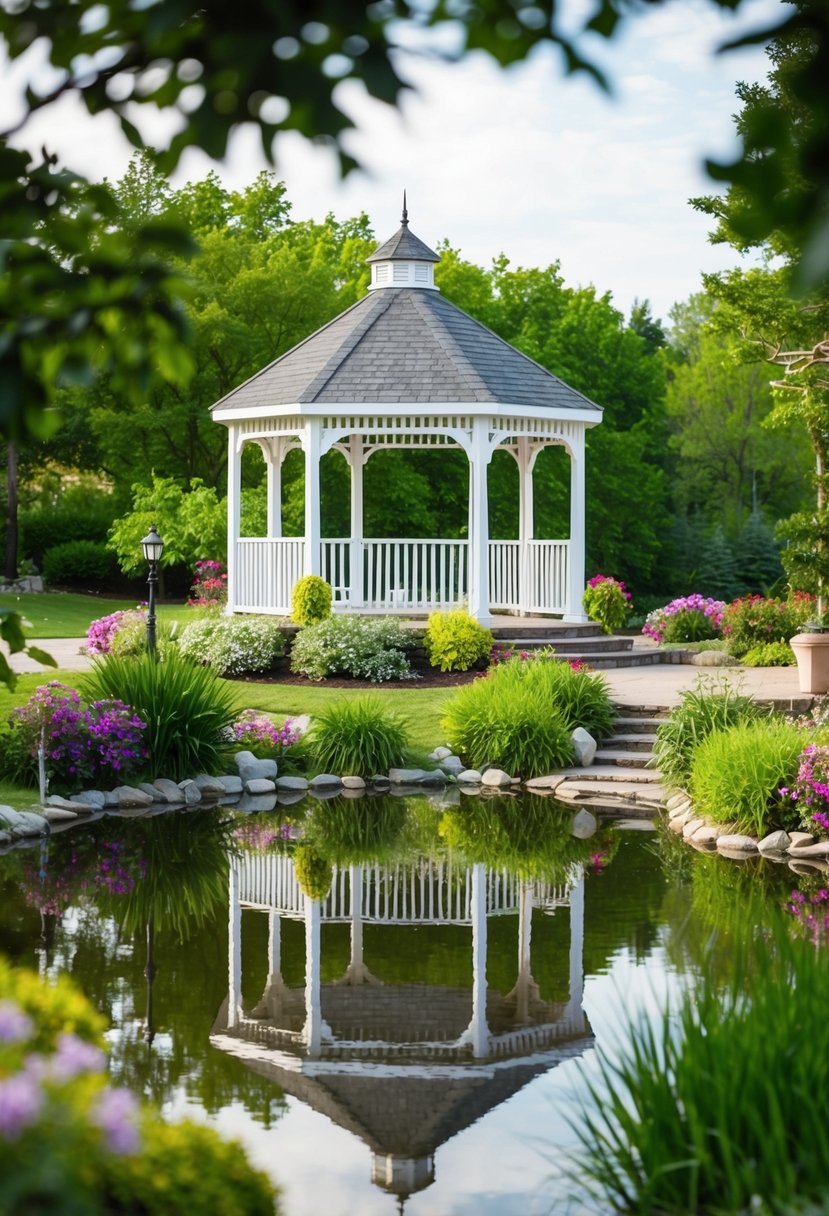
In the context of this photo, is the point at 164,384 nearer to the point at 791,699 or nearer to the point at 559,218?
the point at 559,218

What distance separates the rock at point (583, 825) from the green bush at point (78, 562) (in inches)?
933

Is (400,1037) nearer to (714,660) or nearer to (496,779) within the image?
(496,779)

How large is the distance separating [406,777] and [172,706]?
2.50 metres

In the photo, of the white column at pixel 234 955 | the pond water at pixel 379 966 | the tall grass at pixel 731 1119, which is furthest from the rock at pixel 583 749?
the tall grass at pixel 731 1119

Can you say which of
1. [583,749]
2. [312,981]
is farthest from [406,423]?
[312,981]

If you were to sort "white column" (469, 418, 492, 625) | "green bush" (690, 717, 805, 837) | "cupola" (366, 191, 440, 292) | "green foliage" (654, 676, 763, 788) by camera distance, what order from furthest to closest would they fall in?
"cupola" (366, 191, 440, 292) → "white column" (469, 418, 492, 625) → "green foliage" (654, 676, 763, 788) → "green bush" (690, 717, 805, 837)

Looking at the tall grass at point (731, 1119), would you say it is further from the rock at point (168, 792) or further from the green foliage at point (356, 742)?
the green foliage at point (356, 742)

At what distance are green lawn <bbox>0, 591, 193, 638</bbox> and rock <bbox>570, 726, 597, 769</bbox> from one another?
11.3 meters

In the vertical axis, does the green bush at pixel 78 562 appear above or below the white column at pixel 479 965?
above

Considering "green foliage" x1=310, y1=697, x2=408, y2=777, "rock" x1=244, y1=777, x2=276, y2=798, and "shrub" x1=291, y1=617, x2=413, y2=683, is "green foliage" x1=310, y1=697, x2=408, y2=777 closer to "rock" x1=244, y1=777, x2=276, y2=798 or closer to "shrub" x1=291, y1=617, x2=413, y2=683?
"rock" x1=244, y1=777, x2=276, y2=798

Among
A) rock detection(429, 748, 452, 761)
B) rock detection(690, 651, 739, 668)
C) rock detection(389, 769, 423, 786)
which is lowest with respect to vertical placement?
rock detection(389, 769, 423, 786)

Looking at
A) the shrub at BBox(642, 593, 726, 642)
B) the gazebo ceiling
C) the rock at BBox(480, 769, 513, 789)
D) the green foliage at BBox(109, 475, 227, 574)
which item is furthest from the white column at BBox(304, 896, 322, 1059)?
the green foliage at BBox(109, 475, 227, 574)

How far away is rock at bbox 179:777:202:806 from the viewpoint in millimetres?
14320

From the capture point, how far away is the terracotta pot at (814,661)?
1748cm
